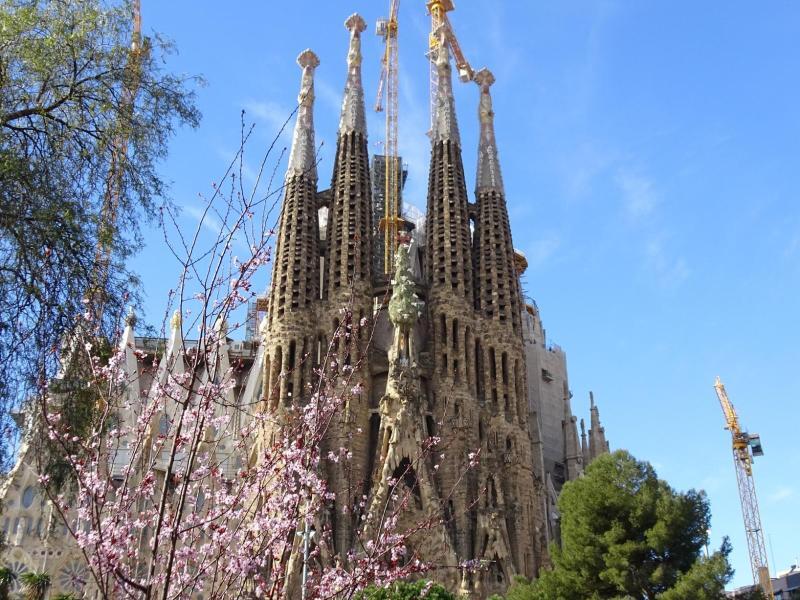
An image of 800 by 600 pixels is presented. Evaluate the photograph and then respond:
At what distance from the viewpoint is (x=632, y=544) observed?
63.7ft

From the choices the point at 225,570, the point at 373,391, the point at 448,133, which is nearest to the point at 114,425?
the point at 225,570

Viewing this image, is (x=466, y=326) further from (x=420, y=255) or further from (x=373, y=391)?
(x=420, y=255)

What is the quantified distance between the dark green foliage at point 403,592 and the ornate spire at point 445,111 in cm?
2331

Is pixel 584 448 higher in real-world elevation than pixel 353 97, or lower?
lower

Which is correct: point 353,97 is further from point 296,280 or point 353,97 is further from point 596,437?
point 596,437

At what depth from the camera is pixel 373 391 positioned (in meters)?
31.6

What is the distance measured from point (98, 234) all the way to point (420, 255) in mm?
31084

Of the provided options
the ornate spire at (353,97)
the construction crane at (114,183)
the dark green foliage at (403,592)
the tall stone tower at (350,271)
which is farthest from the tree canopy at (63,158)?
the ornate spire at (353,97)

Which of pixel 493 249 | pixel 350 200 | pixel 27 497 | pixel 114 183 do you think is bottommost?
pixel 114 183

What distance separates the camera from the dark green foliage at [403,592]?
1488 cm

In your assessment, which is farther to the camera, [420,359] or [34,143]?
[420,359]

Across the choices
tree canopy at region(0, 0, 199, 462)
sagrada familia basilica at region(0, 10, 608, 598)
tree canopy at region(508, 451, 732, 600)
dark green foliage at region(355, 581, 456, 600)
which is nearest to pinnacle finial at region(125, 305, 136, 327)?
tree canopy at region(0, 0, 199, 462)

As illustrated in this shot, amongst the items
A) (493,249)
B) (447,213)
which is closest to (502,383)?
(493,249)

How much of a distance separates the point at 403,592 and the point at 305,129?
915 inches
